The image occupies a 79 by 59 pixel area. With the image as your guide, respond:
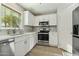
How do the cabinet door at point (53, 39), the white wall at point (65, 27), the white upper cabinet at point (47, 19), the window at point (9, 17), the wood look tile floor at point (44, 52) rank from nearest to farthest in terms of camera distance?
the window at point (9, 17), the wood look tile floor at point (44, 52), the white wall at point (65, 27), the white upper cabinet at point (47, 19), the cabinet door at point (53, 39)

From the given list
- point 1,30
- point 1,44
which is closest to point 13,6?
point 1,30

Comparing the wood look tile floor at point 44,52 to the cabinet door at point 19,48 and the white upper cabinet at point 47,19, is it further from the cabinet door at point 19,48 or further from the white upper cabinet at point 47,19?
the white upper cabinet at point 47,19

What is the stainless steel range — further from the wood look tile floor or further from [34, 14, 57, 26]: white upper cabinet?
the wood look tile floor

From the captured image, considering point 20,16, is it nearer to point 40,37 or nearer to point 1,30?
point 1,30

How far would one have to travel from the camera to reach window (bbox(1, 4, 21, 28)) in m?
1.87

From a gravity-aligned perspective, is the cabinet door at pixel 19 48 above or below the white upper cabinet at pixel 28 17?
below

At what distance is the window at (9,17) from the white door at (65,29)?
152cm

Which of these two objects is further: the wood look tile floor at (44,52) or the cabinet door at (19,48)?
the wood look tile floor at (44,52)

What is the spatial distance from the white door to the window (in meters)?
1.52

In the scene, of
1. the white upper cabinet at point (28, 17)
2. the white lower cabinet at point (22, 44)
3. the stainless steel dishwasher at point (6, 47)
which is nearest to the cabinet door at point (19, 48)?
the white lower cabinet at point (22, 44)

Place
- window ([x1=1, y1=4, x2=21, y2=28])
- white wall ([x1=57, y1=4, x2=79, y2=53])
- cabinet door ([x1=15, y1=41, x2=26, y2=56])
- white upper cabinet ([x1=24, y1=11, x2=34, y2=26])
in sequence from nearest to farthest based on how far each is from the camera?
cabinet door ([x1=15, y1=41, x2=26, y2=56]) → window ([x1=1, y1=4, x2=21, y2=28]) → white upper cabinet ([x1=24, y1=11, x2=34, y2=26]) → white wall ([x1=57, y1=4, x2=79, y2=53])

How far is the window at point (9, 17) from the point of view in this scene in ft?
6.14

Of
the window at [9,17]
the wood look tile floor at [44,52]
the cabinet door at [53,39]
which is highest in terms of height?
the window at [9,17]

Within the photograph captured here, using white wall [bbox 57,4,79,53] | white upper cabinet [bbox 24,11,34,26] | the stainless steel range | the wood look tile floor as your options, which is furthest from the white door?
white upper cabinet [bbox 24,11,34,26]
